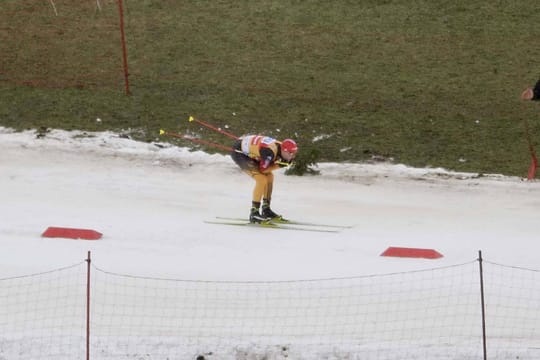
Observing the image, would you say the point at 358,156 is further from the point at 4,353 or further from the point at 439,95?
the point at 4,353

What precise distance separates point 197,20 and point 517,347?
1777 cm

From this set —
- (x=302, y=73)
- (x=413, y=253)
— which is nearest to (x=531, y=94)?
(x=413, y=253)

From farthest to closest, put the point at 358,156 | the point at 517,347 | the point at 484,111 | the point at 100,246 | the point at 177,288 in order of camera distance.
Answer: the point at 484,111
the point at 358,156
the point at 100,246
the point at 177,288
the point at 517,347

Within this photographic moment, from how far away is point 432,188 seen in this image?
75.4 ft

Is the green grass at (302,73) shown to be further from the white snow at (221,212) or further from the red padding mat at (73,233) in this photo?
the red padding mat at (73,233)

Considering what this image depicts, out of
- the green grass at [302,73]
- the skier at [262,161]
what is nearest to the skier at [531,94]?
the green grass at [302,73]

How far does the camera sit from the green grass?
25594 millimetres

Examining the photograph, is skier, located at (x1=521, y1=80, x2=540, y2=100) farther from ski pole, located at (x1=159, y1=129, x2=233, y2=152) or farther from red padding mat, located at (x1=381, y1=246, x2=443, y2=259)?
ski pole, located at (x1=159, y1=129, x2=233, y2=152)

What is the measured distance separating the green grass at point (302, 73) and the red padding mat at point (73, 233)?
524cm

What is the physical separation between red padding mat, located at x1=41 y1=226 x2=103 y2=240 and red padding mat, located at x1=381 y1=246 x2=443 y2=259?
443cm

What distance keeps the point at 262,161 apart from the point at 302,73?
28.6 feet

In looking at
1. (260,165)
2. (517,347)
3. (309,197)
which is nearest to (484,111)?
(309,197)

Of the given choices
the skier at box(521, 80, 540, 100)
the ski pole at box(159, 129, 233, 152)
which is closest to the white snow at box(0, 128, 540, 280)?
the ski pole at box(159, 129, 233, 152)

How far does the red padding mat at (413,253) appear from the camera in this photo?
1894cm
